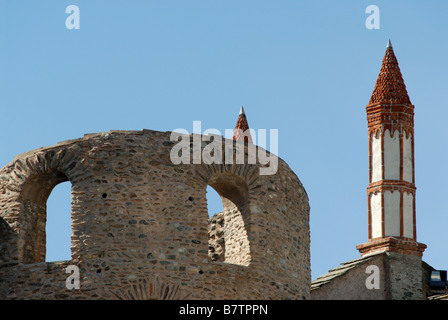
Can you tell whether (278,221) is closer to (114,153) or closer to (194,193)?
(194,193)

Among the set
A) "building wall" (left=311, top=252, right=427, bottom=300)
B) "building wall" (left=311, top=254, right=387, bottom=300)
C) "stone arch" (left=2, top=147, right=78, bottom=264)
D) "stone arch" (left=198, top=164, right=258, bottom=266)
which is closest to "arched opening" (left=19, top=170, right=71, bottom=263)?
"stone arch" (left=2, top=147, right=78, bottom=264)

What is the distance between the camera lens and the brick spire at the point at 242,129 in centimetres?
3534

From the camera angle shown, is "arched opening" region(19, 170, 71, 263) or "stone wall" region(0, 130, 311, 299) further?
"arched opening" region(19, 170, 71, 263)

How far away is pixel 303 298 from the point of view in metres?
22.6

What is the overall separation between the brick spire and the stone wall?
12533mm

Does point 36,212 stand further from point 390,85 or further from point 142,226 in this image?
point 390,85

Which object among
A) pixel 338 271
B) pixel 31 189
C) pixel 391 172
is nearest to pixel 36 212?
pixel 31 189

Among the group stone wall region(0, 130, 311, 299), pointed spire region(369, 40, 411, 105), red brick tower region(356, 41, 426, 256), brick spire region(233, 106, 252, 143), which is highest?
pointed spire region(369, 40, 411, 105)

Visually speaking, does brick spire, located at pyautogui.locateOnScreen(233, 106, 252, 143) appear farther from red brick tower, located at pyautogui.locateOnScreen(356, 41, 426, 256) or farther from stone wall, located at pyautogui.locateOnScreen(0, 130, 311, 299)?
stone wall, located at pyautogui.locateOnScreen(0, 130, 311, 299)

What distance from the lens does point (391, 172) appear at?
32906mm

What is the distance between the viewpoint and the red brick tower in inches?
1271
